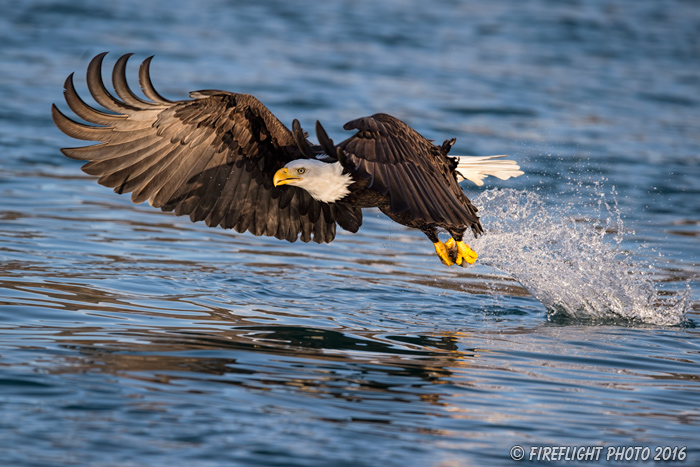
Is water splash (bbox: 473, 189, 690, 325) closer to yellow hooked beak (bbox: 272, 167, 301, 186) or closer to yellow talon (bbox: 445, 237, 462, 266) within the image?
yellow talon (bbox: 445, 237, 462, 266)

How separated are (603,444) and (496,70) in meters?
13.2

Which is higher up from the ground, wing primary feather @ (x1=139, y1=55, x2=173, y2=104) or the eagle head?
wing primary feather @ (x1=139, y1=55, x2=173, y2=104)

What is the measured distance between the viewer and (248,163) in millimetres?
5867

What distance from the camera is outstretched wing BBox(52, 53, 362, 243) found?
5.42 metres

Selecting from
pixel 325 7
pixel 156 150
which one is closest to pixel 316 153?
pixel 156 150

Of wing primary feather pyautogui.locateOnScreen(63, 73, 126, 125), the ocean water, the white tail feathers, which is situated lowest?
the ocean water

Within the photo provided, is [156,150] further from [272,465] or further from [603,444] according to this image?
[603,444]

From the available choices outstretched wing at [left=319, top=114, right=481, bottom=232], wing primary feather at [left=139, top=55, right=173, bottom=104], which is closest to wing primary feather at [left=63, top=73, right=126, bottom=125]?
wing primary feather at [left=139, top=55, right=173, bottom=104]

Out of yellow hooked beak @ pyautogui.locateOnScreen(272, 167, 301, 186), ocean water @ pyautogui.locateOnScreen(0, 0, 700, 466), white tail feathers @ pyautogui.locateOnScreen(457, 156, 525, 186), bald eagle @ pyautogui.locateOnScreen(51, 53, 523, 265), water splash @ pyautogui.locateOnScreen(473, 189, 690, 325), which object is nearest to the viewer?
ocean water @ pyautogui.locateOnScreen(0, 0, 700, 466)

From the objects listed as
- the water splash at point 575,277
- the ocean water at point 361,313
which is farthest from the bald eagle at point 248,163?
the ocean water at point 361,313

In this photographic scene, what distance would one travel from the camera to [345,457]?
11.5 feet

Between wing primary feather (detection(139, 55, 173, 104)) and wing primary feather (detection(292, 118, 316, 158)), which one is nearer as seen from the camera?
wing primary feather (detection(292, 118, 316, 158))

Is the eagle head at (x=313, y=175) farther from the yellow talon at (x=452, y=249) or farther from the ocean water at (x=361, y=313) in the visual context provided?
the yellow talon at (x=452, y=249)

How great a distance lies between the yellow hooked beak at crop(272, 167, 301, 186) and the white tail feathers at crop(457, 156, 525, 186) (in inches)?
58.4
